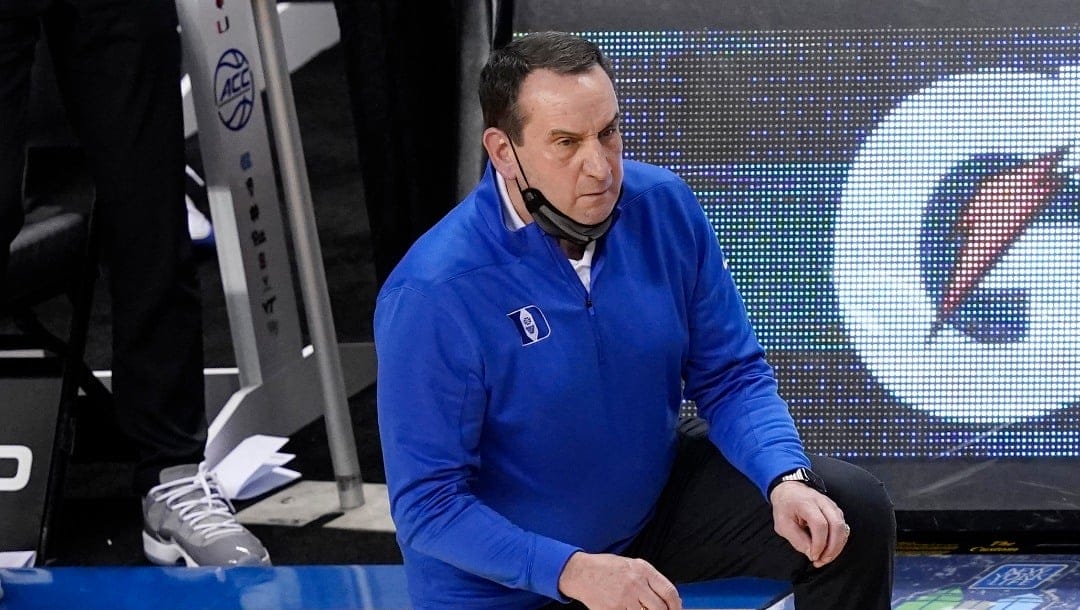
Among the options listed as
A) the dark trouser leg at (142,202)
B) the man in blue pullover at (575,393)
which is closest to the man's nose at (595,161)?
the man in blue pullover at (575,393)

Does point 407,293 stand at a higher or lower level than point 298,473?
higher

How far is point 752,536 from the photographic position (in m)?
2.10

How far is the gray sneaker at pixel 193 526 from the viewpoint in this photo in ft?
9.45

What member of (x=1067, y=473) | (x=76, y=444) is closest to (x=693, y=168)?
(x=1067, y=473)

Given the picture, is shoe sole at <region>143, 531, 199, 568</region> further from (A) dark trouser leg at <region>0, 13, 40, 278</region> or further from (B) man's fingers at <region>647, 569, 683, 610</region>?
(B) man's fingers at <region>647, 569, 683, 610</region>

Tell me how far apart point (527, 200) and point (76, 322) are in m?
1.39

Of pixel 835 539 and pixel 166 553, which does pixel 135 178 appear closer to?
pixel 166 553

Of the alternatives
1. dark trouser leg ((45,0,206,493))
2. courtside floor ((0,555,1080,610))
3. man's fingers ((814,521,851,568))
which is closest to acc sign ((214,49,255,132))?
dark trouser leg ((45,0,206,493))

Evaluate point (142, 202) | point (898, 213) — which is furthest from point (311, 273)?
point (898, 213)

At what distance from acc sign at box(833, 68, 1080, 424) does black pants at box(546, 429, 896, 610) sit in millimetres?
660

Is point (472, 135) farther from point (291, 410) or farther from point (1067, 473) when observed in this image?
point (1067, 473)

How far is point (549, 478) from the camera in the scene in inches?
79.6

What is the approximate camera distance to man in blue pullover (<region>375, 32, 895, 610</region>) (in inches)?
75.8

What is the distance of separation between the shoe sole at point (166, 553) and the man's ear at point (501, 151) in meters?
1.18
